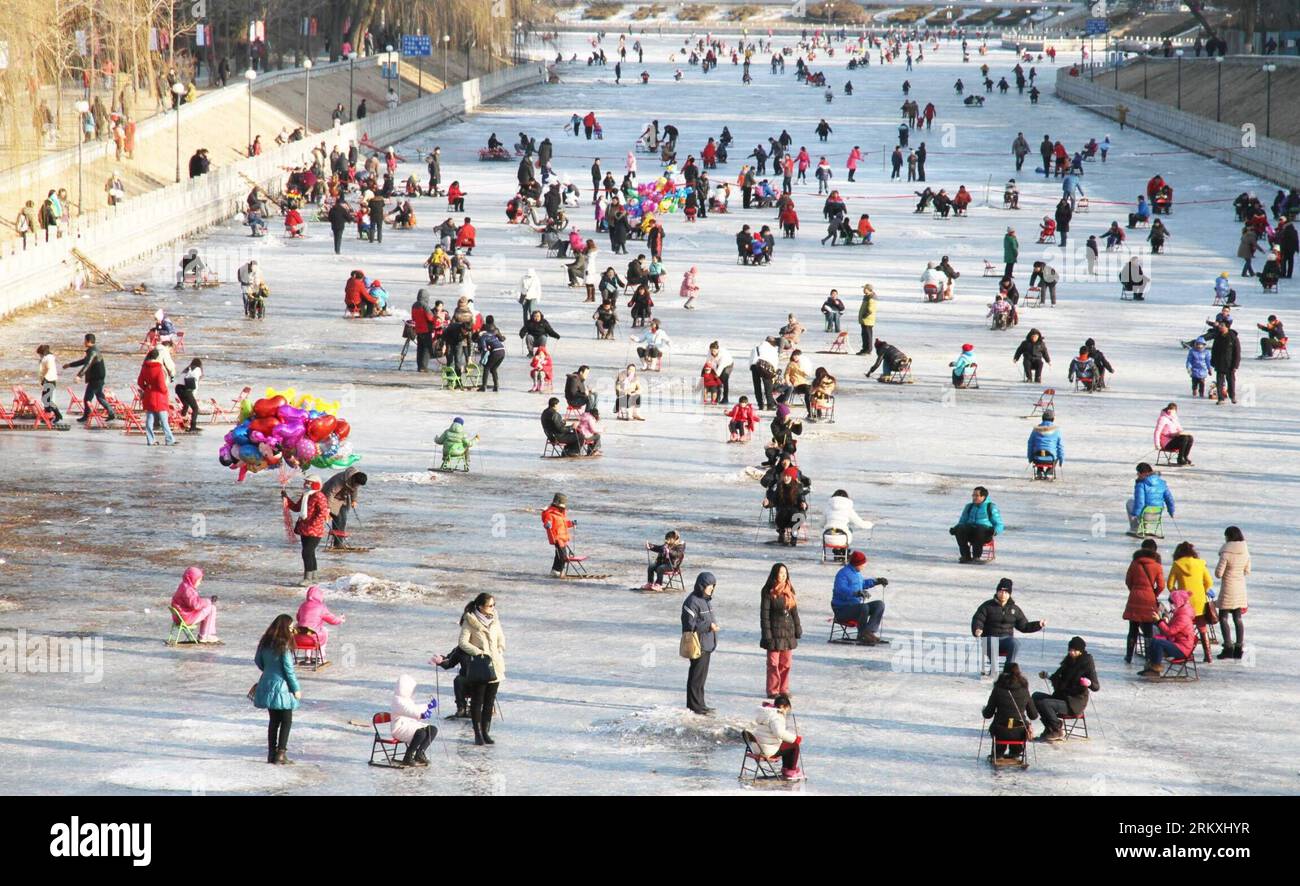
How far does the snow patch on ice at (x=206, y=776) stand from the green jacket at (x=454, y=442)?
10.1 m

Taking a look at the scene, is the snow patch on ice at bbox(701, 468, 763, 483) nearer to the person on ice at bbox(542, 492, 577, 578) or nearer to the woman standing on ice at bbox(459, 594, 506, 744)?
the person on ice at bbox(542, 492, 577, 578)

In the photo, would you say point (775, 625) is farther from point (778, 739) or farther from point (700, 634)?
point (778, 739)

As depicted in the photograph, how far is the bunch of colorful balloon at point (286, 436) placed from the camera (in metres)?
20.0

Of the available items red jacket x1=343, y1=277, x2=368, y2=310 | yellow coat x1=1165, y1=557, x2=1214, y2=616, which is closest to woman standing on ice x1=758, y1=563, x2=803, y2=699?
yellow coat x1=1165, y1=557, x2=1214, y2=616

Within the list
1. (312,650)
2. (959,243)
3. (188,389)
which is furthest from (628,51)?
(312,650)

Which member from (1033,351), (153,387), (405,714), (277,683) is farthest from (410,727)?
(1033,351)

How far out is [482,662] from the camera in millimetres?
14234

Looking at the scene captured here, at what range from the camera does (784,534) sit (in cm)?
2091

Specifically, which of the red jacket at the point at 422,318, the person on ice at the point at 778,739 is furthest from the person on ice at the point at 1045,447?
the person on ice at the point at 778,739

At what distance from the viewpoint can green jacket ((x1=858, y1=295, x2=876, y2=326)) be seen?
31562 millimetres

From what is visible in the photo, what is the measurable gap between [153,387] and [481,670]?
11958 mm
